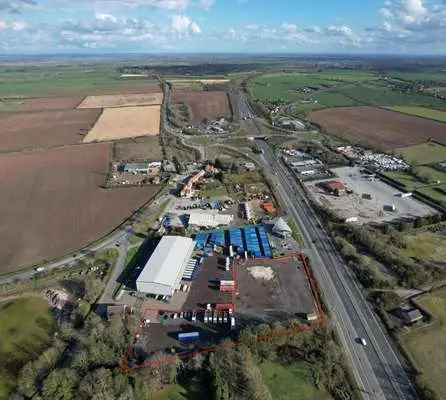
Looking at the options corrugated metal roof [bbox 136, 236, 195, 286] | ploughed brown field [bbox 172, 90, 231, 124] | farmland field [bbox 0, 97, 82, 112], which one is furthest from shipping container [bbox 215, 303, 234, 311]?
farmland field [bbox 0, 97, 82, 112]

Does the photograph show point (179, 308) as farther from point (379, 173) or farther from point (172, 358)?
point (379, 173)

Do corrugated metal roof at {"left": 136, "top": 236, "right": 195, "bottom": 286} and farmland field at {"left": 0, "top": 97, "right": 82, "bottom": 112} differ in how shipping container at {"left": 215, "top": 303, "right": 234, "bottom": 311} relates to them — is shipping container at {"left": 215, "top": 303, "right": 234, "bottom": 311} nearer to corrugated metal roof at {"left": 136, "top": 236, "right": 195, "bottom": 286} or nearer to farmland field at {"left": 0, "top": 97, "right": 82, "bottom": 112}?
corrugated metal roof at {"left": 136, "top": 236, "right": 195, "bottom": 286}

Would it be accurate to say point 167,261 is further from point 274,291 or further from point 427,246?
point 427,246

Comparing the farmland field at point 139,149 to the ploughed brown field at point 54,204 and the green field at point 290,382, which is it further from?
the green field at point 290,382

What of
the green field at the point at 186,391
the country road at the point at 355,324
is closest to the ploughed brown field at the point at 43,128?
the country road at the point at 355,324

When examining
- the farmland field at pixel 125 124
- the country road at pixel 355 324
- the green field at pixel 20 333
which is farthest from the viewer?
the farmland field at pixel 125 124
